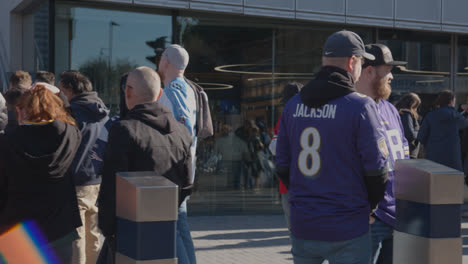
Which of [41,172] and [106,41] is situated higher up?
[106,41]

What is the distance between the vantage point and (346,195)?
10.7ft

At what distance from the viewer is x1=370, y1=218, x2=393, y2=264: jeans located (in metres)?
3.72

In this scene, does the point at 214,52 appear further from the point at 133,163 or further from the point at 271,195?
the point at 133,163

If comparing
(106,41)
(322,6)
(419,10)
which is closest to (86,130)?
(106,41)

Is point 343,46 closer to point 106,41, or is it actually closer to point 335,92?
point 335,92

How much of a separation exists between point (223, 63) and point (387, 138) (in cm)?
736

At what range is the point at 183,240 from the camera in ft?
15.6

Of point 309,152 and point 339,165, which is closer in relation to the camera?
point 339,165

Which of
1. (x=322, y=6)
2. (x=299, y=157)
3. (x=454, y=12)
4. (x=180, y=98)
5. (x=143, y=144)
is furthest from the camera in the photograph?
(x=454, y=12)

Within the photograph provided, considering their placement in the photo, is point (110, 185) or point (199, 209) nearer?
point (110, 185)

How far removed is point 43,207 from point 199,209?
7.27m

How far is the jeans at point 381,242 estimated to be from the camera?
3.72 meters

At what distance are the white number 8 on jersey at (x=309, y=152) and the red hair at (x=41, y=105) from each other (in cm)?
150

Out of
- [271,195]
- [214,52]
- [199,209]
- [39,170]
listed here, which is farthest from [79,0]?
[39,170]
